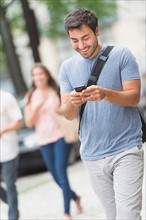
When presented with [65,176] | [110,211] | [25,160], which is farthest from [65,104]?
[25,160]

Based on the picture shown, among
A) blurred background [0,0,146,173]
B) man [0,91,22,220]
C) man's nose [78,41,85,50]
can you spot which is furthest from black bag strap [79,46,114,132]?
blurred background [0,0,146,173]

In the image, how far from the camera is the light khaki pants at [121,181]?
12.5 ft

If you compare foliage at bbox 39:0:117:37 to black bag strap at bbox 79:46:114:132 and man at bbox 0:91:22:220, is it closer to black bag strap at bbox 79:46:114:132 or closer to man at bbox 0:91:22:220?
man at bbox 0:91:22:220

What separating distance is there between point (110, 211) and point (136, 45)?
8593 millimetres

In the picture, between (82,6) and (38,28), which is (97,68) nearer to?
(82,6)

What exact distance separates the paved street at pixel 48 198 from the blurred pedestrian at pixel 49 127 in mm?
292

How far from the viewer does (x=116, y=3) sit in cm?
1489

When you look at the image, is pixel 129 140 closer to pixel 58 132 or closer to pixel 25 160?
pixel 58 132

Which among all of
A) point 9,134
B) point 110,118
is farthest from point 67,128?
point 110,118

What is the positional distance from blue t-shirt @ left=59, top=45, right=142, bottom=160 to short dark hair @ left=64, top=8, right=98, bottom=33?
0.77 ft

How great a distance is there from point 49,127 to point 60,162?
1.51 feet

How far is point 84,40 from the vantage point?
150 inches

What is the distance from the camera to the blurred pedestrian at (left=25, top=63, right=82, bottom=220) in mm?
6504

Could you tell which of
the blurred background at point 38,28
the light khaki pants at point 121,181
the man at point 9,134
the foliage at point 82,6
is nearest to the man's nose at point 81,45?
the light khaki pants at point 121,181
